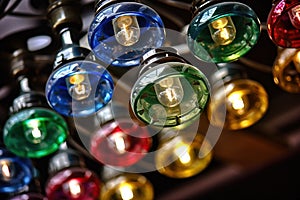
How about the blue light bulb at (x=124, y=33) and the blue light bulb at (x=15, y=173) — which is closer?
the blue light bulb at (x=124, y=33)

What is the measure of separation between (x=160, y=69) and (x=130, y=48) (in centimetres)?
9

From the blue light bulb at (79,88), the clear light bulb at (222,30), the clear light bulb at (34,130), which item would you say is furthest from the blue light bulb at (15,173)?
the clear light bulb at (222,30)

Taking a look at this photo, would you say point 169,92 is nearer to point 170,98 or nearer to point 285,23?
point 170,98

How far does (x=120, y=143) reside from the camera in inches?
42.6

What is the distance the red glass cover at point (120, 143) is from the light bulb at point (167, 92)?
0.79 feet

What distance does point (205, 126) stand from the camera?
1.40 metres

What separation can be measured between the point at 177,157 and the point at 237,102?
0.19 metres

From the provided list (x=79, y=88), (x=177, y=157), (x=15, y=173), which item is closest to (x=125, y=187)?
(x=177, y=157)

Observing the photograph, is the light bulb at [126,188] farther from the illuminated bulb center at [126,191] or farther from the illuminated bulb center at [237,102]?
the illuminated bulb center at [237,102]

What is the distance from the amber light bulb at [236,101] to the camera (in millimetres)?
1095

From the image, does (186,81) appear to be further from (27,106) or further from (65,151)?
(65,151)

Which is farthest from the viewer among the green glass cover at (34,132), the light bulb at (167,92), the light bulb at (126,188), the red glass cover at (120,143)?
the light bulb at (126,188)

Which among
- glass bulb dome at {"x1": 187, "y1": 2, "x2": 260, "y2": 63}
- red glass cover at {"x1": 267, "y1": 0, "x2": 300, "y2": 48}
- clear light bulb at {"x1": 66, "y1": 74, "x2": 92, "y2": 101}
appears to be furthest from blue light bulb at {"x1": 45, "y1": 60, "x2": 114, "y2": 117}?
red glass cover at {"x1": 267, "y1": 0, "x2": 300, "y2": 48}

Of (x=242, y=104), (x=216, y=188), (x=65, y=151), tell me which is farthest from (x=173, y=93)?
(x=216, y=188)
